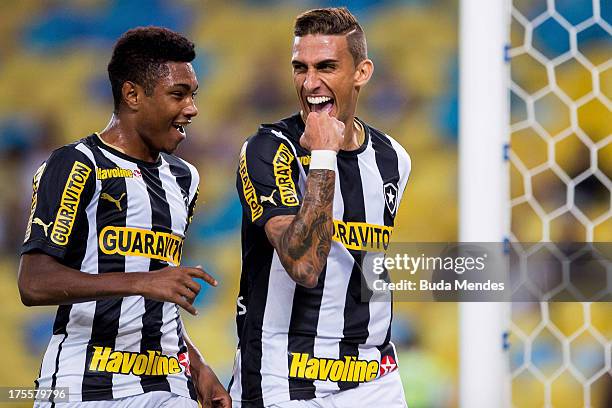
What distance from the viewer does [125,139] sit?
97.0 inches

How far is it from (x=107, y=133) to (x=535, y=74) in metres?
1.92

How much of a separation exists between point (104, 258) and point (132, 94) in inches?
18.1

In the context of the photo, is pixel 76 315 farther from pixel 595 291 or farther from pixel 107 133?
pixel 595 291

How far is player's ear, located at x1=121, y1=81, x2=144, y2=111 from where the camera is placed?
2.46 metres

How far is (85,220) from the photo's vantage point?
229 centimetres

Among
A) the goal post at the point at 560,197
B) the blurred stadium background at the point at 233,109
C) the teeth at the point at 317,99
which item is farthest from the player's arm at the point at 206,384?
the blurred stadium background at the point at 233,109

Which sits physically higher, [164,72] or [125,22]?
[125,22]

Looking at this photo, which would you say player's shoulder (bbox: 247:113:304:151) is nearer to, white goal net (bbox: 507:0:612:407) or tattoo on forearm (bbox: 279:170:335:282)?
tattoo on forearm (bbox: 279:170:335:282)

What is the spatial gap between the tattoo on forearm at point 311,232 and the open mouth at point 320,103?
9.9 inches

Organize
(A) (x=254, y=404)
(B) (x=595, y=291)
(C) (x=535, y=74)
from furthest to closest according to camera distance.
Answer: (C) (x=535, y=74), (B) (x=595, y=291), (A) (x=254, y=404)

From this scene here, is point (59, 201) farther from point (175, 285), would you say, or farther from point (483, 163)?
point (483, 163)

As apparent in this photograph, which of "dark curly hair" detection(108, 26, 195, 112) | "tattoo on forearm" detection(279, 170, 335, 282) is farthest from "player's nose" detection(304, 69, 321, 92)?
"dark curly hair" detection(108, 26, 195, 112)

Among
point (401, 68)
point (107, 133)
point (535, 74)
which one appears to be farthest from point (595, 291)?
point (107, 133)

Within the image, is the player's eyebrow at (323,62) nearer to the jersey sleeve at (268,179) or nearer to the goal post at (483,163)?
the jersey sleeve at (268,179)
